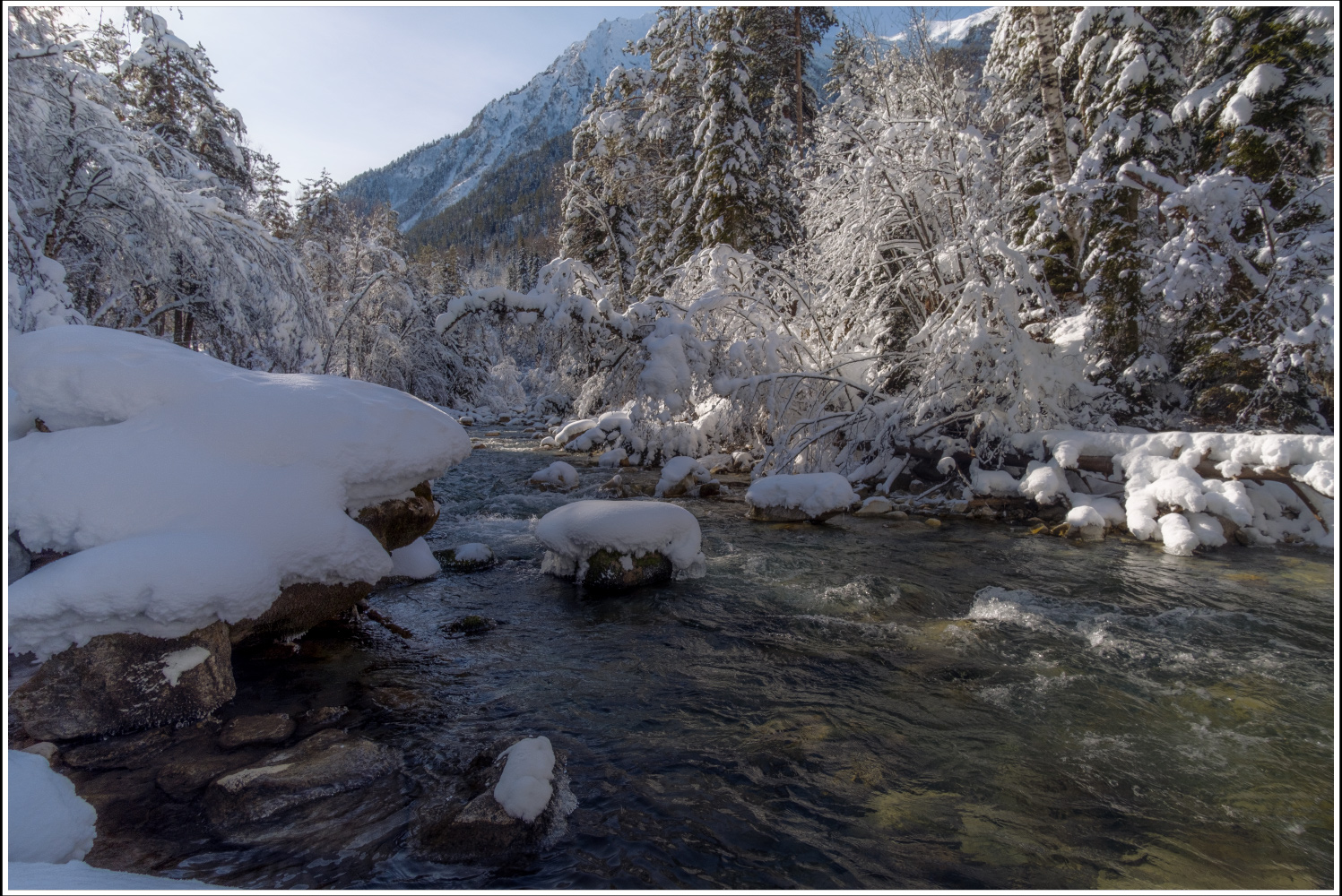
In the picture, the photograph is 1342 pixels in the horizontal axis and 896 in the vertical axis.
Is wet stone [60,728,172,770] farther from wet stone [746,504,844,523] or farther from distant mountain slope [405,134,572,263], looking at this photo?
distant mountain slope [405,134,572,263]

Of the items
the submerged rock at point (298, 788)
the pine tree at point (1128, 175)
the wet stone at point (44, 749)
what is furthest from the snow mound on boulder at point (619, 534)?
the pine tree at point (1128, 175)

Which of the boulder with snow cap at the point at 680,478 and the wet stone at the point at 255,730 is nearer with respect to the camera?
the wet stone at the point at 255,730

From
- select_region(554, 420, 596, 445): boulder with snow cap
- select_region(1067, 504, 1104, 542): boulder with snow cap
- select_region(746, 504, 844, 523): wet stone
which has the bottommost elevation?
select_region(746, 504, 844, 523): wet stone

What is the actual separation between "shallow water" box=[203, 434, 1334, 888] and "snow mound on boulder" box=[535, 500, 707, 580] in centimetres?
33

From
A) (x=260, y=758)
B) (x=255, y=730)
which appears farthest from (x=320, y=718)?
(x=260, y=758)

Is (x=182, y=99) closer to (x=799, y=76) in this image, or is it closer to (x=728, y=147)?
(x=728, y=147)

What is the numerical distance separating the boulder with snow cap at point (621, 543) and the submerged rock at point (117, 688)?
3727 millimetres

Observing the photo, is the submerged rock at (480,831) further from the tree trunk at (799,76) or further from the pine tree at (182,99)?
the tree trunk at (799,76)

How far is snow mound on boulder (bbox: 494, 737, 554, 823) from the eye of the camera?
11.1 ft

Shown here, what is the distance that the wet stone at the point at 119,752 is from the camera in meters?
3.93

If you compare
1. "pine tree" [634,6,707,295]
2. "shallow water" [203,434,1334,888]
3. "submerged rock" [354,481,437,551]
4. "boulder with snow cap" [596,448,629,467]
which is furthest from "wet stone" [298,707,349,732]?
"pine tree" [634,6,707,295]

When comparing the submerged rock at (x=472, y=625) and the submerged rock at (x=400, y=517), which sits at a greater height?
the submerged rock at (x=400, y=517)

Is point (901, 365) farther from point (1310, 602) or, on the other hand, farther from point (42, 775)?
point (42, 775)

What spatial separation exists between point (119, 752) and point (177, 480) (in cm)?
181
